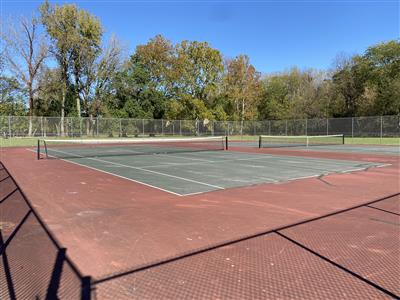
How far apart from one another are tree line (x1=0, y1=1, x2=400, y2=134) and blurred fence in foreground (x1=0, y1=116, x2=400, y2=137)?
3.93 metres

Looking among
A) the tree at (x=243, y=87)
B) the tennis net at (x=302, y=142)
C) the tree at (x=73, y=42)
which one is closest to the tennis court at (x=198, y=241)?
the tennis net at (x=302, y=142)

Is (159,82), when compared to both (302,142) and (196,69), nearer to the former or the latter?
(196,69)

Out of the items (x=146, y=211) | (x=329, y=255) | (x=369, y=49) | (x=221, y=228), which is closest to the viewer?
(x=329, y=255)

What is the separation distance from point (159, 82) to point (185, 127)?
1038cm

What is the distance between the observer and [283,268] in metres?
3.57

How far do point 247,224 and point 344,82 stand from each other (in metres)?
50.2

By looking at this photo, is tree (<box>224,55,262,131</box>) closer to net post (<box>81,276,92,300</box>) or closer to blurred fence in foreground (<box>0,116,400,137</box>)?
blurred fence in foreground (<box>0,116,400,137</box>)

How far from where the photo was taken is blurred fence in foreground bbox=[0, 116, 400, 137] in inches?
1266

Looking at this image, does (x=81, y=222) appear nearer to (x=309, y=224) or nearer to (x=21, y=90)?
(x=309, y=224)

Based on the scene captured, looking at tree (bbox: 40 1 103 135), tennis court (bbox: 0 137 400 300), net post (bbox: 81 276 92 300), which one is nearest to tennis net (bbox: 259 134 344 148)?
tennis court (bbox: 0 137 400 300)

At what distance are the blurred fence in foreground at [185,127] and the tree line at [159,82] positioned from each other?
3.93 metres

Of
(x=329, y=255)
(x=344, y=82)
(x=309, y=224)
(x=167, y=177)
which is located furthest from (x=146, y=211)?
(x=344, y=82)

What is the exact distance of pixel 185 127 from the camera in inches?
1737

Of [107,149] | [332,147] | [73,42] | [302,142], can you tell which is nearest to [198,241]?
[107,149]
